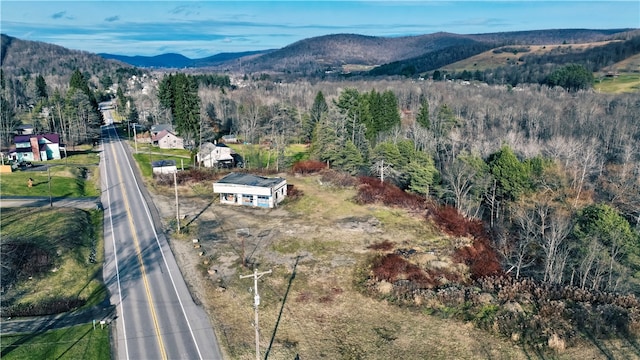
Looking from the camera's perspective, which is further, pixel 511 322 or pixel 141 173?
pixel 141 173

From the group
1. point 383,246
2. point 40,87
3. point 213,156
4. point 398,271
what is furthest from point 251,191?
point 40,87

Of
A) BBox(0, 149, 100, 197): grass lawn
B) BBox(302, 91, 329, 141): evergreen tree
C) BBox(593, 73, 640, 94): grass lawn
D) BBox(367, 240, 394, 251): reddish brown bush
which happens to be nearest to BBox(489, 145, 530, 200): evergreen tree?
BBox(367, 240, 394, 251): reddish brown bush

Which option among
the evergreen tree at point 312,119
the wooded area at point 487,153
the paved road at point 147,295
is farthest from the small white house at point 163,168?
the evergreen tree at point 312,119

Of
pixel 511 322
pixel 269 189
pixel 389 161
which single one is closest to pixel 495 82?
pixel 389 161

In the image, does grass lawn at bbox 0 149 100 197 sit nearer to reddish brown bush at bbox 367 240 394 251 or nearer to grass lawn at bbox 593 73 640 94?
reddish brown bush at bbox 367 240 394 251

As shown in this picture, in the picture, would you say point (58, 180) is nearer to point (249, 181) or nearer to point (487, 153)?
point (249, 181)

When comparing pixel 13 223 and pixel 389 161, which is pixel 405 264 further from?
pixel 13 223
